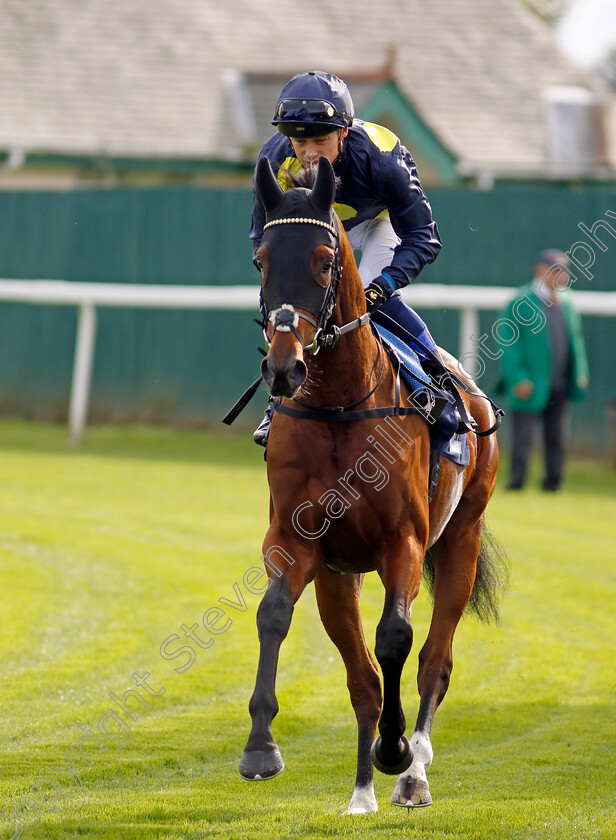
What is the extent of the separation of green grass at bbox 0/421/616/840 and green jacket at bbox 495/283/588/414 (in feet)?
3.33

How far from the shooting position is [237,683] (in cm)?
664

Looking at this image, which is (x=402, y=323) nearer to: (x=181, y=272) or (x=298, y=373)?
(x=298, y=373)

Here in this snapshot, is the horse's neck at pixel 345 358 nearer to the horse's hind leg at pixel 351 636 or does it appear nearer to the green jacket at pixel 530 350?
the horse's hind leg at pixel 351 636

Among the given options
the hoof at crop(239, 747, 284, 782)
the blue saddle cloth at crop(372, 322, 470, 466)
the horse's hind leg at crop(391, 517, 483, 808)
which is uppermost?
the blue saddle cloth at crop(372, 322, 470, 466)

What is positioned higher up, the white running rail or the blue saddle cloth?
the blue saddle cloth

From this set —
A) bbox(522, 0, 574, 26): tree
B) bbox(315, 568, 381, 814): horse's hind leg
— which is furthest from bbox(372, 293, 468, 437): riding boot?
bbox(522, 0, 574, 26): tree

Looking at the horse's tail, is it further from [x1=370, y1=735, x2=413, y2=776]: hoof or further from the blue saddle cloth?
[x1=370, y1=735, x2=413, y2=776]: hoof

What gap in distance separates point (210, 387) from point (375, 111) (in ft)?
17.8

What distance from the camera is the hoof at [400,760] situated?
4461mm

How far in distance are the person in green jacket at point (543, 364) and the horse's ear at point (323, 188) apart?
8.46m

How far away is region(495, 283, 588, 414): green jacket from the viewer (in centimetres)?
1239

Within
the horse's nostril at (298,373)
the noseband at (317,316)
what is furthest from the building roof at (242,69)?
the horse's nostril at (298,373)

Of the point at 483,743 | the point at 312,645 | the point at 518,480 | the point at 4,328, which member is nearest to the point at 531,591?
the point at 312,645

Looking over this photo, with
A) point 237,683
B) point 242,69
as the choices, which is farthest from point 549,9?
point 237,683
